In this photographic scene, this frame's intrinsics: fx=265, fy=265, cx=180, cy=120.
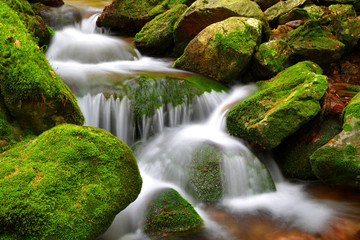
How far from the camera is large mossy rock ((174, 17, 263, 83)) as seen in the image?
678cm

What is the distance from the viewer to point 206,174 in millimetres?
4508

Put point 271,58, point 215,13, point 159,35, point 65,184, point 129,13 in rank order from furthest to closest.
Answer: point 129,13 < point 159,35 < point 215,13 < point 271,58 < point 65,184

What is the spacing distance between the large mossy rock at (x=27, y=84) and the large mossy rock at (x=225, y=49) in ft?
14.1

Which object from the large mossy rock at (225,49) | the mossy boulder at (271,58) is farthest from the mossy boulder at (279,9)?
the mossy boulder at (271,58)

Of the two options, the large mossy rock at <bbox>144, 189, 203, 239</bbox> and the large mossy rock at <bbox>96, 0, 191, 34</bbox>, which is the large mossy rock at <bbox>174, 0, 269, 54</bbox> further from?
the large mossy rock at <bbox>144, 189, 203, 239</bbox>

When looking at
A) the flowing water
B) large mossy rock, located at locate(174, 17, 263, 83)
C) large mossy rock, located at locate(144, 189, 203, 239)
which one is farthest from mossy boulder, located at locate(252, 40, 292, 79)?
large mossy rock, located at locate(144, 189, 203, 239)

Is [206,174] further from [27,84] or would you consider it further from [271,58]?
[271,58]

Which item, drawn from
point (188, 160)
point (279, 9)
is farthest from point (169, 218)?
point (279, 9)

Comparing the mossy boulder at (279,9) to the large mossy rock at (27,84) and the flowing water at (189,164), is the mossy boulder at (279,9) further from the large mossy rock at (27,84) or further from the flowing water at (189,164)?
the large mossy rock at (27,84)

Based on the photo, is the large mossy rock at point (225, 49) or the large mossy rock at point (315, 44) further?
the large mossy rock at point (315, 44)

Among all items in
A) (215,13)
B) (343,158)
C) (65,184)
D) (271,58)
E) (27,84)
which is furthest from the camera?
(215,13)

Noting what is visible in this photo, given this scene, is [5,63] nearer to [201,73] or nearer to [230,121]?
[230,121]

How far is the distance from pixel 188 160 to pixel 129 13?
26.2 feet

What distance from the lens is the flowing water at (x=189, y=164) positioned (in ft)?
12.1
